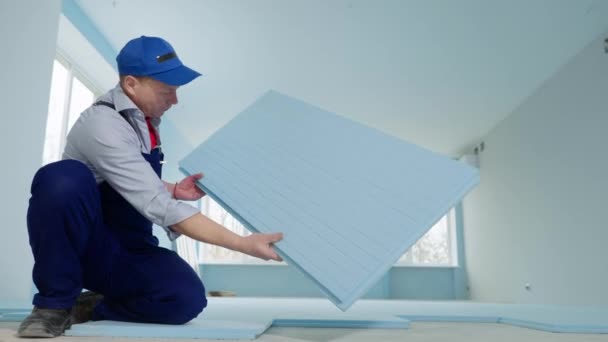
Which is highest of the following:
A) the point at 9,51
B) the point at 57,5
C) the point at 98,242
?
the point at 57,5

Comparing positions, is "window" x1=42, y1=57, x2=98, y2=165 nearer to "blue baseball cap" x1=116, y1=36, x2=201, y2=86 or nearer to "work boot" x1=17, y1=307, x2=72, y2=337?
"blue baseball cap" x1=116, y1=36, x2=201, y2=86

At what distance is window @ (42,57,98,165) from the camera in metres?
4.12

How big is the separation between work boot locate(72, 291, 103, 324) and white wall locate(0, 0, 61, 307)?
1040mm

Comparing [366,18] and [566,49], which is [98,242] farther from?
[566,49]

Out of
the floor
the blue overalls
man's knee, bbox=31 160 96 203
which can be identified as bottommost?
the floor

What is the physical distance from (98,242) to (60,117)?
3.28 m

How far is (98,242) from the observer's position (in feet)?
4.53

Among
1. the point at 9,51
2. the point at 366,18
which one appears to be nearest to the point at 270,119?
the point at 9,51

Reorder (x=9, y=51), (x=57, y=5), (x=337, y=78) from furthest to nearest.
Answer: (x=337, y=78)
(x=57, y=5)
(x=9, y=51)

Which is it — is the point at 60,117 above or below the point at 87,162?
above

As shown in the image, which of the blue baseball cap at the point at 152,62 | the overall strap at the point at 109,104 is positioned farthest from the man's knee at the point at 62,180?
the blue baseball cap at the point at 152,62

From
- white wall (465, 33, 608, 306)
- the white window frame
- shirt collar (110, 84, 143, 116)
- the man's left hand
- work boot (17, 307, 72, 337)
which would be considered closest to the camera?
work boot (17, 307, 72, 337)

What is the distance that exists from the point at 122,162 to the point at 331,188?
0.60 meters

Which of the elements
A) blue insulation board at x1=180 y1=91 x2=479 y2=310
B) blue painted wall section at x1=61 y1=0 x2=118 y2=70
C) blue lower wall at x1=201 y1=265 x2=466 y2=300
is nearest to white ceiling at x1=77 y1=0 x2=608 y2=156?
blue painted wall section at x1=61 y1=0 x2=118 y2=70
